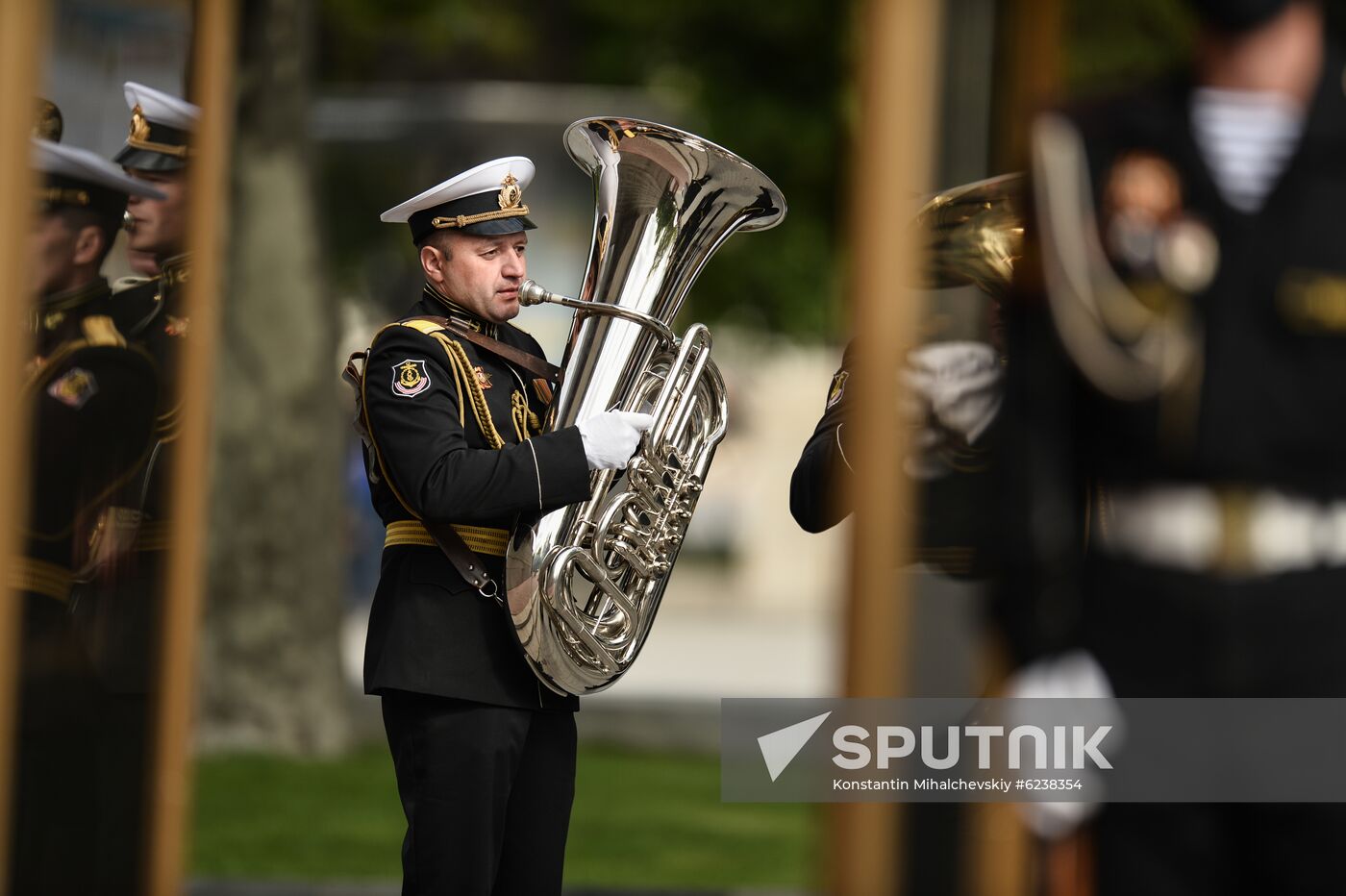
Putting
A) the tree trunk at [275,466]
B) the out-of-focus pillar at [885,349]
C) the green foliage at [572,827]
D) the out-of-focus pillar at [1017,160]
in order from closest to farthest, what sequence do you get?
the out-of-focus pillar at [1017,160], the out-of-focus pillar at [885,349], the green foliage at [572,827], the tree trunk at [275,466]

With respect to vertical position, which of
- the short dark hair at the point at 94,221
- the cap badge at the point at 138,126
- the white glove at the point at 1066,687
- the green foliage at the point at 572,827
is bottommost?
the green foliage at the point at 572,827

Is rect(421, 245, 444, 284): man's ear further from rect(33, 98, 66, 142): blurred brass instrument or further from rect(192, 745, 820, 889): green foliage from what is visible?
rect(192, 745, 820, 889): green foliage

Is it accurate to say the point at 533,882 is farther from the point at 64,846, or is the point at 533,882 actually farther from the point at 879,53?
the point at 879,53

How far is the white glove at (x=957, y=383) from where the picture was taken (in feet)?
7.97

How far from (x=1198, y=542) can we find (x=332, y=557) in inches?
222

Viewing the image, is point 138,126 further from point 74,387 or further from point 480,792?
point 480,792

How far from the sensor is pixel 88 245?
3.01 metres

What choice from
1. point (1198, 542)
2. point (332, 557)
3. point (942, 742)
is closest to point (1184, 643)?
point (1198, 542)

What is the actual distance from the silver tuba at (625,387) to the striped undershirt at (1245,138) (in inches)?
41.2

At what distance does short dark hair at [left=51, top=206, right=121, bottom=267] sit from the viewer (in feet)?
9.61

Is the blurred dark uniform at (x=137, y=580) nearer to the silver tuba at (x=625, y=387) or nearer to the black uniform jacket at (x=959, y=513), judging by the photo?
the silver tuba at (x=625, y=387)

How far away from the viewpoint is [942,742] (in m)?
2.39

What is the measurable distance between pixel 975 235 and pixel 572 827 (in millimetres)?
4094

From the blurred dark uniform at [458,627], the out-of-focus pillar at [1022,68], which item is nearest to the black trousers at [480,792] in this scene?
the blurred dark uniform at [458,627]
